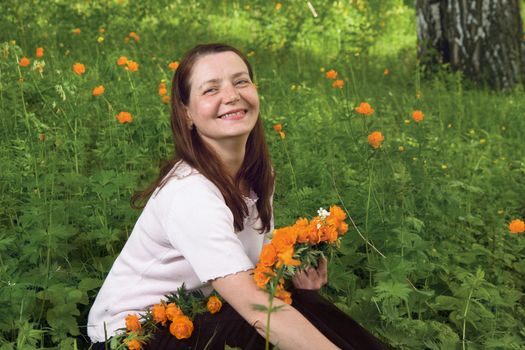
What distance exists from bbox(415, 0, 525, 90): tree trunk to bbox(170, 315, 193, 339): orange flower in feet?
15.7

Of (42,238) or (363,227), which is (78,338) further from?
(363,227)

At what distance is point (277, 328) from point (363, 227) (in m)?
1.23

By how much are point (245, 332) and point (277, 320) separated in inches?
8.4

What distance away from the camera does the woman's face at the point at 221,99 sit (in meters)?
2.20

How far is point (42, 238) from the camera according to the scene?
2557 mm

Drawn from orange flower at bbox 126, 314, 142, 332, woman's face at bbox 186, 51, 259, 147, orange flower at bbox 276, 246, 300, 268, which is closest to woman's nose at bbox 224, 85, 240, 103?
woman's face at bbox 186, 51, 259, 147

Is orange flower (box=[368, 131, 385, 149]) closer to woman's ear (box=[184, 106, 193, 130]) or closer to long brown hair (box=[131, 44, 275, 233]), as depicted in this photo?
long brown hair (box=[131, 44, 275, 233])

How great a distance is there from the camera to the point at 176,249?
2.10 m

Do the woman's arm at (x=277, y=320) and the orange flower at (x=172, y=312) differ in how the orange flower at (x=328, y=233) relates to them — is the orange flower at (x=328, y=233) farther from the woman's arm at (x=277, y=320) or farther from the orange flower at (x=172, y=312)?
the orange flower at (x=172, y=312)

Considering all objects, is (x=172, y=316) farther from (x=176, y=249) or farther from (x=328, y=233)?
(x=328, y=233)

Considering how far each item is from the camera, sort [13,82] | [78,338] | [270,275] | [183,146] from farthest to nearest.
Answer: [13,82], [78,338], [183,146], [270,275]

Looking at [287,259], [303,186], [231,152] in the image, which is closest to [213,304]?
[231,152]

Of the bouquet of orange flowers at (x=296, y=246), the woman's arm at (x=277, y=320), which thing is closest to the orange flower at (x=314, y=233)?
the bouquet of orange flowers at (x=296, y=246)

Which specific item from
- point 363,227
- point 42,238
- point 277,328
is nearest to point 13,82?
point 42,238
